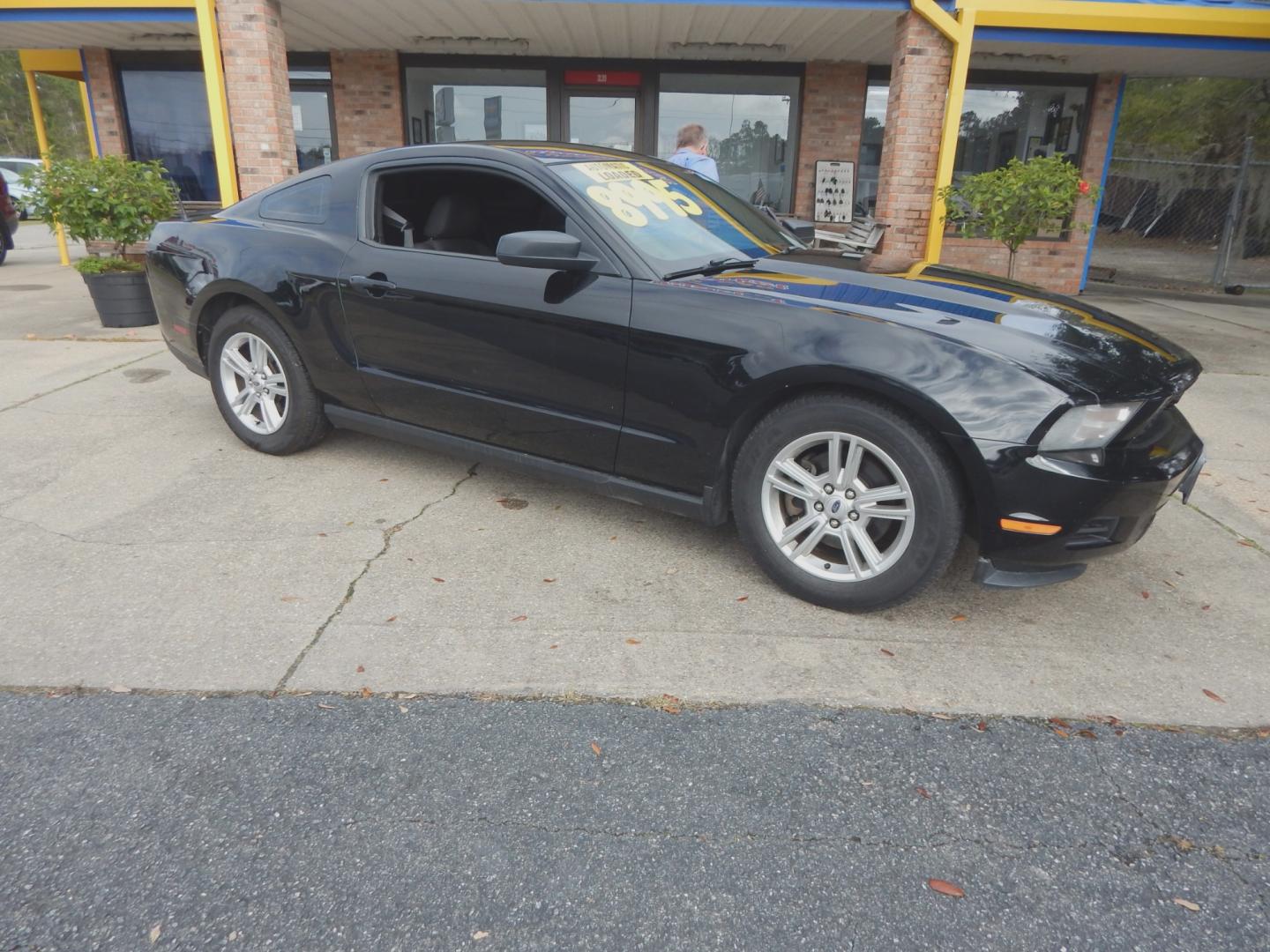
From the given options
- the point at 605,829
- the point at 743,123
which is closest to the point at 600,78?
the point at 743,123

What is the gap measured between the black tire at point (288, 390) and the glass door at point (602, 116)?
8094 mm

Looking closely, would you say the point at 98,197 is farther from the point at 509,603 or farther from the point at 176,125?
the point at 509,603

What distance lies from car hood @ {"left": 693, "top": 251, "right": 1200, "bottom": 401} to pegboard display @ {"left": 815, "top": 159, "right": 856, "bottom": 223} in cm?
857

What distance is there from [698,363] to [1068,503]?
4.22ft

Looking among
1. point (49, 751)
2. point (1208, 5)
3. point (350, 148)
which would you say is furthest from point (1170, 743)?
point (350, 148)

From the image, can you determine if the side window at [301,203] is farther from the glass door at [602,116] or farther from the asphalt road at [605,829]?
the glass door at [602,116]

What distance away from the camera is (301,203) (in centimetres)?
428

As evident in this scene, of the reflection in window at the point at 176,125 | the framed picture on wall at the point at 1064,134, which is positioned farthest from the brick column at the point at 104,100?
the framed picture on wall at the point at 1064,134

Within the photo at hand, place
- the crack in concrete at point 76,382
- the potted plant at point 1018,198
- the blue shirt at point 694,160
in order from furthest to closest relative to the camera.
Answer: the potted plant at point 1018,198 → the blue shirt at point 694,160 → the crack in concrete at point 76,382

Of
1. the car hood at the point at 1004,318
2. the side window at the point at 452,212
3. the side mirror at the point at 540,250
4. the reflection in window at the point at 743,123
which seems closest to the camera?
the car hood at the point at 1004,318

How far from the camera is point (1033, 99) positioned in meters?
11.8

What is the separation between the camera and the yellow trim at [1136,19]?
8480 mm

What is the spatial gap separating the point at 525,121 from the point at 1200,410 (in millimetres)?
8974

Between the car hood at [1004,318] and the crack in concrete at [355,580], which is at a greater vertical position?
the car hood at [1004,318]
